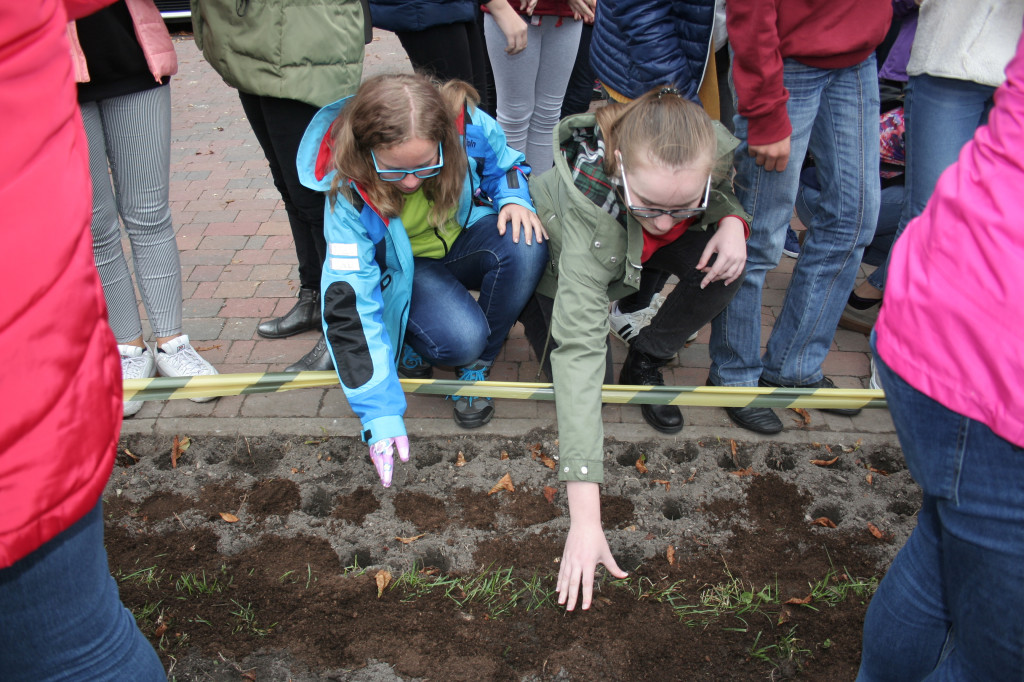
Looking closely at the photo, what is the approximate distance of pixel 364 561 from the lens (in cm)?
235

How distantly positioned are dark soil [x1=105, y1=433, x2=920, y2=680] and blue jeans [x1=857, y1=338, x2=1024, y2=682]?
33.3 inches

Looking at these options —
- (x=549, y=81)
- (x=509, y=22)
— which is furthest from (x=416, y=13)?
(x=549, y=81)

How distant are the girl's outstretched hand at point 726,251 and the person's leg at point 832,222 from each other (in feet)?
1.28

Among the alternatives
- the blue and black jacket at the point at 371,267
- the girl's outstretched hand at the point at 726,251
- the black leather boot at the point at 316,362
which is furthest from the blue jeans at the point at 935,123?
the black leather boot at the point at 316,362

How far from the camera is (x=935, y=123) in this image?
8.15ft

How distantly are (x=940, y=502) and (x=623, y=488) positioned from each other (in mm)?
1448

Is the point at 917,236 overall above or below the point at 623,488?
above

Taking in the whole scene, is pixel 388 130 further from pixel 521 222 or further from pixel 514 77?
pixel 514 77

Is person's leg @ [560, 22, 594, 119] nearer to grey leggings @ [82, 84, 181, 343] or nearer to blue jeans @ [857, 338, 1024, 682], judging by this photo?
grey leggings @ [82, 84, 181, 343]

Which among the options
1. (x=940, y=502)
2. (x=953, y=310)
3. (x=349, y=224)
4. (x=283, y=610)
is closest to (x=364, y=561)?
(x=283, y=610)

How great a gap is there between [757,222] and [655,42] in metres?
0.70

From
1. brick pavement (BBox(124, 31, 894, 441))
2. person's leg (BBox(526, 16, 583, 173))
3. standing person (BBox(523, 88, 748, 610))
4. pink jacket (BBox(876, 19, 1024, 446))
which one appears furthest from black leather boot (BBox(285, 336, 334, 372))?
pink jacket (BBox(876, 19, 1024, 446))

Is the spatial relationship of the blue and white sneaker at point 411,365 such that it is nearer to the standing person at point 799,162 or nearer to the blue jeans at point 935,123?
the standing person at point 799,162

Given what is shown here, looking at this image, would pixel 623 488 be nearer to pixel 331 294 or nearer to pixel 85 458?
pixel 331 294
